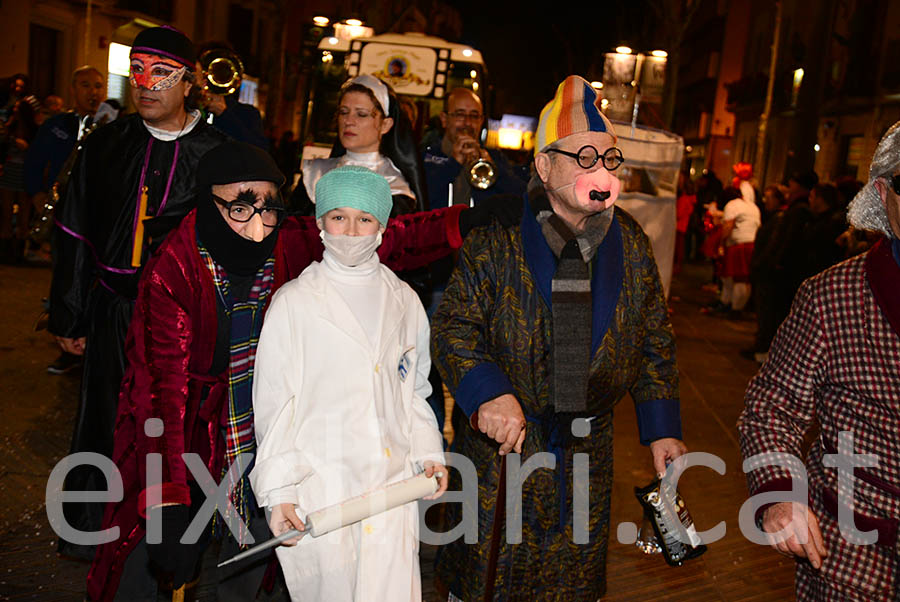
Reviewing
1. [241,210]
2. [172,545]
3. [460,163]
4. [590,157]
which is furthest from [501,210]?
[460,163]

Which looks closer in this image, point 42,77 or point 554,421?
point 554,421

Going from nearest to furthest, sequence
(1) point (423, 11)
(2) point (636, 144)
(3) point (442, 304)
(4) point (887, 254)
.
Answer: (4) point (887, 254) → (3) point (442, 304) → (2) point (636, 144) → (1) point (423, 11)

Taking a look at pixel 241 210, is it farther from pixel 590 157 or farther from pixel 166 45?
pixel 166 45

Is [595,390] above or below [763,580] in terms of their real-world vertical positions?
above

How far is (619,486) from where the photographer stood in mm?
6000

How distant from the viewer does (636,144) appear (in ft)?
29.9

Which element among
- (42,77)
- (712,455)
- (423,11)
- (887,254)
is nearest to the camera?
(887,254)

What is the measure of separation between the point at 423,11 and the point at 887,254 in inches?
1995

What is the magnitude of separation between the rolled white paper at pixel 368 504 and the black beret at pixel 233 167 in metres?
1.16

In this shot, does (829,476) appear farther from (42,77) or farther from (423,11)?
(423,11)

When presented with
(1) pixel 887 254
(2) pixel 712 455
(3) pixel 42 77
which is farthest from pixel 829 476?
(3) pixel 42 77

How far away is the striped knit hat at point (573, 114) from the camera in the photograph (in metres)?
3.05

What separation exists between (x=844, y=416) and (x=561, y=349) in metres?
0.86

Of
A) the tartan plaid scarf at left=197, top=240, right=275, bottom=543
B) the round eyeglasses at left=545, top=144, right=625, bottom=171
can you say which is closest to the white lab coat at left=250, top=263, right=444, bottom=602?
the tartan plaid scarf at left=197, top=240, right=275, bottom=543
